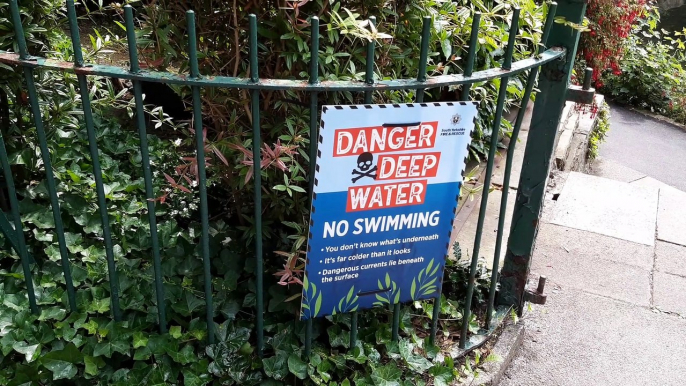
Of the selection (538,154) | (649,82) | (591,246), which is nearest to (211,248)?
(538,154)

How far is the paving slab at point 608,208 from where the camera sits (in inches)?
169

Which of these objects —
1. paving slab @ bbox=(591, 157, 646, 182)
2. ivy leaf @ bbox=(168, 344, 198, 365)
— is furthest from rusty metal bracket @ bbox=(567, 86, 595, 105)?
paving slab @ bbox=(591, 157, 646, 182)

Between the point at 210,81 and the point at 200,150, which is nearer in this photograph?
the point at 210,81

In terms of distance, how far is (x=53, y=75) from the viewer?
2.96m

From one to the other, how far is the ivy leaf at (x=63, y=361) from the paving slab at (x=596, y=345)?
5.79ft

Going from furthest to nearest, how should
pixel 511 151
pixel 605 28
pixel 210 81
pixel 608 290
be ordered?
pixel 605 28 → pixel 608 290 → pixel 511 151 → pixel 210 81

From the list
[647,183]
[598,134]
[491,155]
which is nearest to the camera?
[491,155]

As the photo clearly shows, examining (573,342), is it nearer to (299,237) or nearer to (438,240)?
(438,240)

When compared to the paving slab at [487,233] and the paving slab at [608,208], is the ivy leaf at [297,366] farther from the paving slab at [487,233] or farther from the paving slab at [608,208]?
the paving slab at [608,208]

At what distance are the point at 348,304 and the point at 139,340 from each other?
78 cm

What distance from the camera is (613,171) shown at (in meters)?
6.83

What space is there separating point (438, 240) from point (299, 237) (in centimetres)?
54

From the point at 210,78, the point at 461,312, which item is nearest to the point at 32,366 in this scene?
the point at 210,78

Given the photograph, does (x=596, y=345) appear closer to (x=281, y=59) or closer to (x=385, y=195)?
(x=385, y=195)
